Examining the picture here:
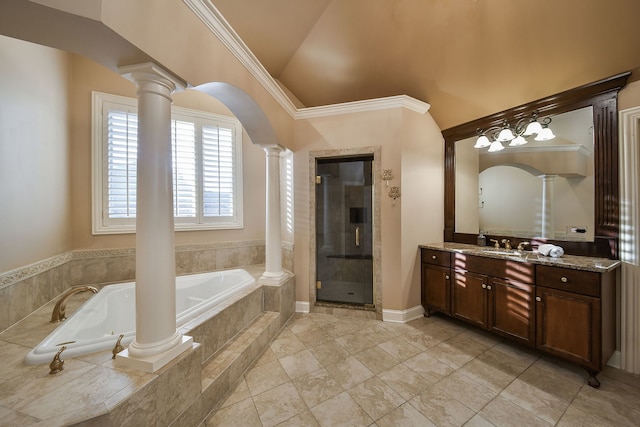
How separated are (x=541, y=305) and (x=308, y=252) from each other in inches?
90.2

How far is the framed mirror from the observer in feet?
6.50

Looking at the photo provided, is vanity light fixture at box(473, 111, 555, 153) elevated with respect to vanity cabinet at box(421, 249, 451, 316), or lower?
elevated

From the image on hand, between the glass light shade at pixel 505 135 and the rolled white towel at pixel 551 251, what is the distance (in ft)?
3.70

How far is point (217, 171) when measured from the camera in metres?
3.26

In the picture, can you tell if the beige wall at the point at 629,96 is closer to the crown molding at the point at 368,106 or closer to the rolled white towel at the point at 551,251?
the rolled white towel at the point at 551,251

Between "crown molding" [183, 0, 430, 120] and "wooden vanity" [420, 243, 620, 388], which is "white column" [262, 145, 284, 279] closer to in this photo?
"crown molding" [183, 0, 430, 120]

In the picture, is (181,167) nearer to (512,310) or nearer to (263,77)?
(263,77)

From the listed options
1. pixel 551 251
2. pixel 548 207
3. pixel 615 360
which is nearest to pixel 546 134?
pixel 548 207

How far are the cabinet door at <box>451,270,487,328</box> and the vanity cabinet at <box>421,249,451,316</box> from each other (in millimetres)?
77

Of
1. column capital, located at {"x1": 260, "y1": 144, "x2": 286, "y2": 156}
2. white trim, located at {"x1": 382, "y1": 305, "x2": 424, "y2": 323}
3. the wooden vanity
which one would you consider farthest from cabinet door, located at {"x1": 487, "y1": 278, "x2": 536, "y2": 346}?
column capital, located at {"x1": 260, "y1": 144, "x2": 286, "y2": 156}

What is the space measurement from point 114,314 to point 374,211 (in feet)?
9.60

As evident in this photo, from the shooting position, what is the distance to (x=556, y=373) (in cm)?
189

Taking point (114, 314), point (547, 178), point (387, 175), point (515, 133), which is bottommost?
point (114, 314)

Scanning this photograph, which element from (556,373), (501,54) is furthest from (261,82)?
(556,373)
